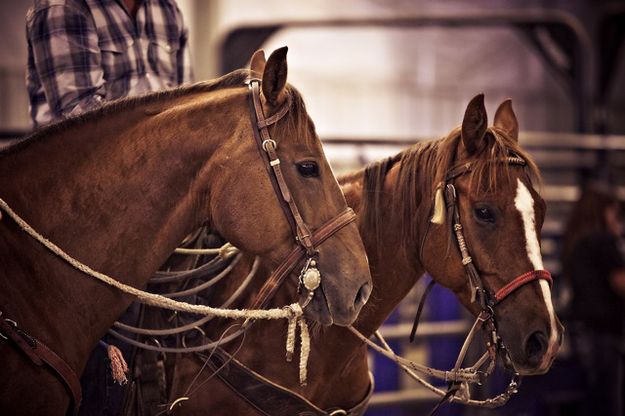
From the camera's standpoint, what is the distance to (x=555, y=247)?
6.15 metres

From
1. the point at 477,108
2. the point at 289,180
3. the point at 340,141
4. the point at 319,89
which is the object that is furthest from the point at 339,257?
the point at 319,89

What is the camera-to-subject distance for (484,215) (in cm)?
257

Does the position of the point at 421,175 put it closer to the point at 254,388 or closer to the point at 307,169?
the point at 307,169

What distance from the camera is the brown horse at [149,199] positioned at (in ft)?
6.89

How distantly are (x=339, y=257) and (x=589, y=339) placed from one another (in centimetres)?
380

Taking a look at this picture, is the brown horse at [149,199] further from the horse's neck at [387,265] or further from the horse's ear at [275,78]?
the horse's neck at [387,265]

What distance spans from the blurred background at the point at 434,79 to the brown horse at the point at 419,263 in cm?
187

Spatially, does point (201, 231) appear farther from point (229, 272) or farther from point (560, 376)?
point (560, 376)

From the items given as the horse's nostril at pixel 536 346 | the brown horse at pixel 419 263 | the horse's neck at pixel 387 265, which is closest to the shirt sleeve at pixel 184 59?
the brown horse at pixel 419 263

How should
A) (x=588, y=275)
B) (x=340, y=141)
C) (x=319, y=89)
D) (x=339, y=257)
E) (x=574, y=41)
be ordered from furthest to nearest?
(x=319, y=89) → (x=574, y=41) → (x=588, y=275) → (x=340, y=141) → (x=339, y=257)

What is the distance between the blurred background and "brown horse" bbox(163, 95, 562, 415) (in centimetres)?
187

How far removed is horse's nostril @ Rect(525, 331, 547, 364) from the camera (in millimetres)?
2420

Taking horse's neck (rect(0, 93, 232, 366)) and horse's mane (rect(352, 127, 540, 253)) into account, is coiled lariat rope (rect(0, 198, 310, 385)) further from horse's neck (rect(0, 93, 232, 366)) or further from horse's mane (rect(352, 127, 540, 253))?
horse's mane (rect(352, 127, 540, 253))

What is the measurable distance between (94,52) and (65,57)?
0.11 metres
